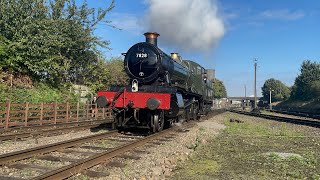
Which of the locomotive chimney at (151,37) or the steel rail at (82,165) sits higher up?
the locomotive chimney at (151,37)

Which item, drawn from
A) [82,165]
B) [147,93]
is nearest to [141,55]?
[147,93]

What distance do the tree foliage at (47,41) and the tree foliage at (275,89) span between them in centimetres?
10965

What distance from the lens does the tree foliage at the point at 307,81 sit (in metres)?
80.2

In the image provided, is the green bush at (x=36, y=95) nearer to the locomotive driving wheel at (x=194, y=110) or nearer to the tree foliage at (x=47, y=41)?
the tree foliage at (x=47, y=41)

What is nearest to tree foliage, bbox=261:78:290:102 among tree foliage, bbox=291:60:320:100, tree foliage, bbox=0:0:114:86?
tree foliage, bbox=291:60:320:100

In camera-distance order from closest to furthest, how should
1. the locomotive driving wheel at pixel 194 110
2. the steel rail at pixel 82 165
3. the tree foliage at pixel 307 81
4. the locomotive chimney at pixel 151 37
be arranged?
1. the steel rail at pixel 82 165
2. the locomotive chimney at pixel 151 37
3. the locomotive driving wheel at pixel 194 110
4. the tree foliage at pixel 307 81

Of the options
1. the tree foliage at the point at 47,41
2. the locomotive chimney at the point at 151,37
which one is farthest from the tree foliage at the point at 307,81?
the locomotive chimney at the point at 151,37

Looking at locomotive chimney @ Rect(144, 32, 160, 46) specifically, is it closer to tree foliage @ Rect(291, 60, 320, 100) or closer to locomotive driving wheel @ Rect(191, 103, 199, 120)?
locomotive driving wheel @ Rect(191, 103, 199, 120)

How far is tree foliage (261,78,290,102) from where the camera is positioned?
5100 inches

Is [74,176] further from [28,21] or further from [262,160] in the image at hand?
[28,21]

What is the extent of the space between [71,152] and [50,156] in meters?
0.86

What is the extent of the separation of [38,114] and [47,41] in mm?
5954

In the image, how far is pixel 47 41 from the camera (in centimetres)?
2184

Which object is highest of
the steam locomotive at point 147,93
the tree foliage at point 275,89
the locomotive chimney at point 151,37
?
the tree foliage at point 275,89
